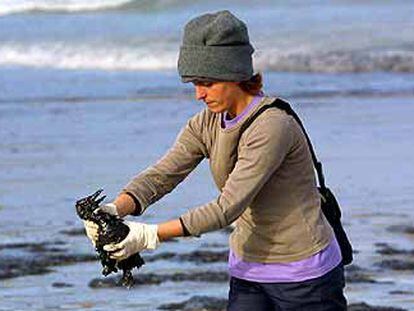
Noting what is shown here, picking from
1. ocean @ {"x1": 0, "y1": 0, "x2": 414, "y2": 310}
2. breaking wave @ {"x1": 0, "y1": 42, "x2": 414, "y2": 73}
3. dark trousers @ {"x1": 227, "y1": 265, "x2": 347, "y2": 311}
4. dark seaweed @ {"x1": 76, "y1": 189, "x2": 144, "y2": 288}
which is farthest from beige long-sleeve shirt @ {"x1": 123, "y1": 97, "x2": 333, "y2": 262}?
breaking wave @ {"x1": 0, "y1": 42, "x2": 414, "y2": 73}

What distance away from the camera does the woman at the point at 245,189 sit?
4945mm

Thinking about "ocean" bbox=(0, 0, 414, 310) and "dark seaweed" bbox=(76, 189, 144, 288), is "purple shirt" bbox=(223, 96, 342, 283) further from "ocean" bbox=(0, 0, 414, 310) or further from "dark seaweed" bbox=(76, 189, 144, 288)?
"ocean" bbox=(0, 0, 414, 310)

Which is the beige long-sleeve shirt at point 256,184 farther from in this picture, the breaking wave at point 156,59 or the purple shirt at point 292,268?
A: the breaking wave at point 156,59

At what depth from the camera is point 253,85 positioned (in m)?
5.13

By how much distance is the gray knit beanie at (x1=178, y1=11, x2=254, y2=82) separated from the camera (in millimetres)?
4957

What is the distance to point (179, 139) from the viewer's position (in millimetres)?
5367

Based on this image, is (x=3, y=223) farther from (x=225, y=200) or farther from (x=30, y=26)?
(x=30, y=26)

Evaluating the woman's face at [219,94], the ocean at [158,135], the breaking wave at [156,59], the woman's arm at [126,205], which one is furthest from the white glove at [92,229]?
the breaking wave at [156,59]

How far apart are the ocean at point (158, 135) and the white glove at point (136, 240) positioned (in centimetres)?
389

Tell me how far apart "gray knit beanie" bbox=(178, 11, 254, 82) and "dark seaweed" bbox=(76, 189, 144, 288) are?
1.65 ft

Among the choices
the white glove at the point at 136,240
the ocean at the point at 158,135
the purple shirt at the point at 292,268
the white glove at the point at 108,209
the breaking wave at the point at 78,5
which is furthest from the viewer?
the breaking wave at the point at 78,5

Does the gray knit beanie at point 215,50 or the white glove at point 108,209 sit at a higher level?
the gray knit beanie at point 215,50

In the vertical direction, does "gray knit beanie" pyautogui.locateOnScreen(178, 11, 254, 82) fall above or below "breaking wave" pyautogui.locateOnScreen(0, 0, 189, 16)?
above

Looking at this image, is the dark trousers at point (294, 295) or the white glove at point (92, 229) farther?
the dark trousers at point (294, 295)
